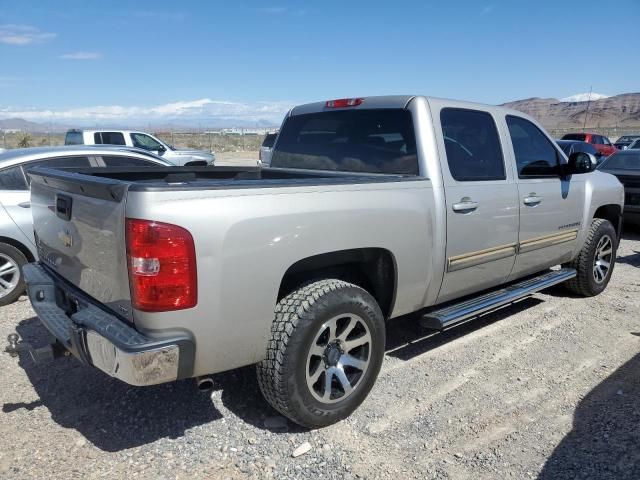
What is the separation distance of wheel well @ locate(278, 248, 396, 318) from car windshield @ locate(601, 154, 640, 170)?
26.0 ft

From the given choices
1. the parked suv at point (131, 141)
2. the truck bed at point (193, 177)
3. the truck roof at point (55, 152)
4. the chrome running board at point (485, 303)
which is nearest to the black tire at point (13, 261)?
the truck roof at point (55, 152)

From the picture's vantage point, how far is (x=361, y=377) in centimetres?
330

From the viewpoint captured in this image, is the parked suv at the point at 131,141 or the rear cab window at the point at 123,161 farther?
the parked suv at the point at 131,141

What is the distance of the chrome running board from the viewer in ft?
12.1

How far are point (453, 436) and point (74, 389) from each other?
8.19 ft

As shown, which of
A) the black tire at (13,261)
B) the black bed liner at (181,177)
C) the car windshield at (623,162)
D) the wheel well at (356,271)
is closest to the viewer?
the black bed liner at (181,177)

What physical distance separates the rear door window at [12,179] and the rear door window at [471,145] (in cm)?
421

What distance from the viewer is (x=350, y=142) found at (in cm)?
420

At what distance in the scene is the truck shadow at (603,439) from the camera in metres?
2.81

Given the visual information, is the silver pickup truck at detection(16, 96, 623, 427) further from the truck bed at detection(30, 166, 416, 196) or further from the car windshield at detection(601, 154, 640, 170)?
the car windshield at detection(601, 154, 640, 170)

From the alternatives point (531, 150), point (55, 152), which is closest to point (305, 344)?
point (531, 150)

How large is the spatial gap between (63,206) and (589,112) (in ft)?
491

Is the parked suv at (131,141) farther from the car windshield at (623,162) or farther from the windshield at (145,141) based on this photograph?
the car windshield at (623,162)

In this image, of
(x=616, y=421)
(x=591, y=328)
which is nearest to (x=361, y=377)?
(x=616, y=421)
